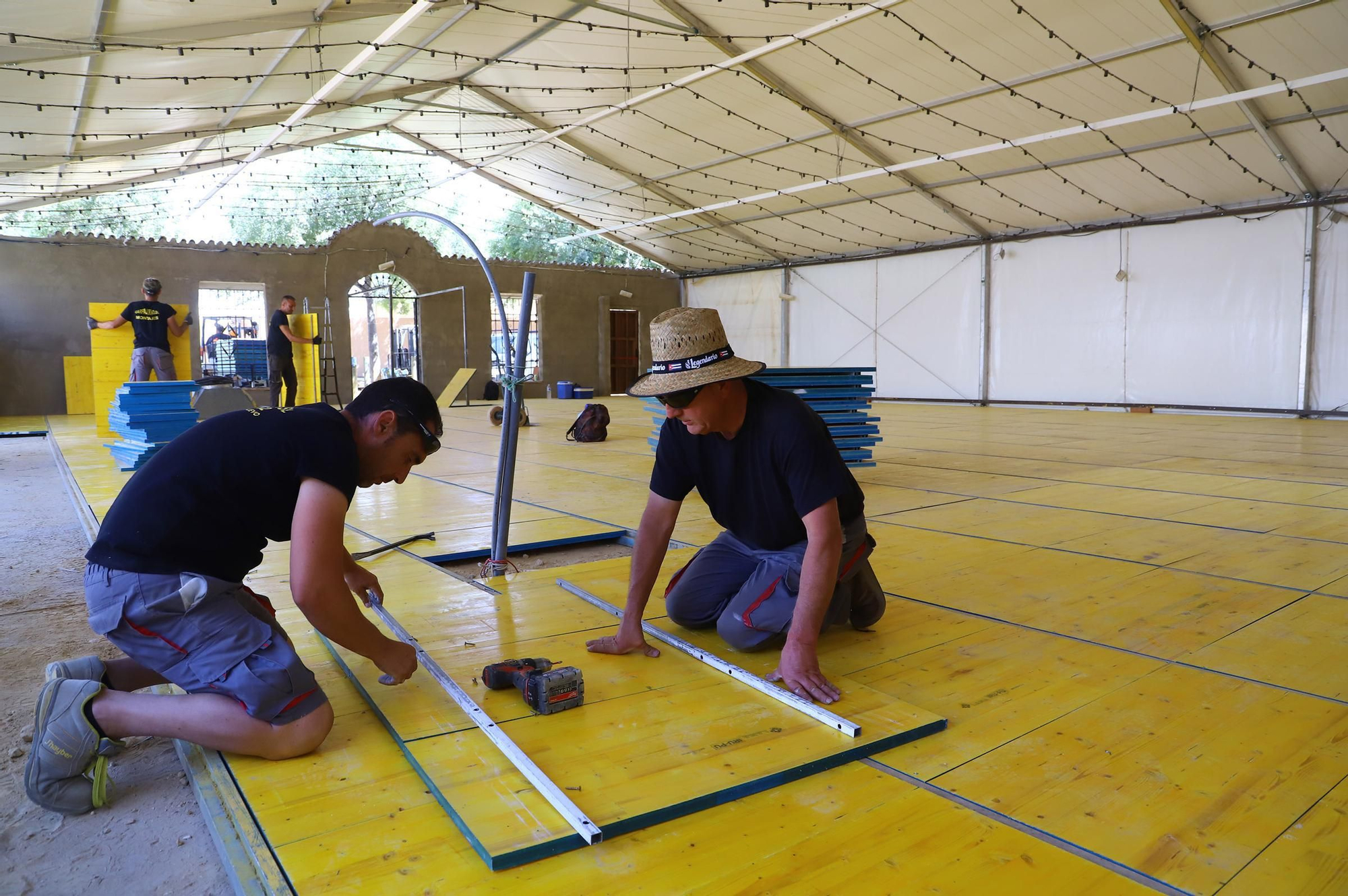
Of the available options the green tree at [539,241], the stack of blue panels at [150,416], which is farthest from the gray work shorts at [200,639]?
the green tree at [539,241]

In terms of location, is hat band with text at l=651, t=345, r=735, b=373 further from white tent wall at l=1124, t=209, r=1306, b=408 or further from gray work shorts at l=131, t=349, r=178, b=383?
white tent wall at l=1124, t=209, r=1306, b=408

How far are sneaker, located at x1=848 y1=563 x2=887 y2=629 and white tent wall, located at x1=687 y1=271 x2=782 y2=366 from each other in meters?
16.7

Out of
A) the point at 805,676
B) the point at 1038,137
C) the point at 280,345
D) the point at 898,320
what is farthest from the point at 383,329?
the point at 805,676

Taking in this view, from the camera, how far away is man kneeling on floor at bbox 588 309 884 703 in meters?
2.14

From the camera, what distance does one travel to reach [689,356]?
2.17m

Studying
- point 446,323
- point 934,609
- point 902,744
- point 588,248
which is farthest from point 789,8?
point 588,248

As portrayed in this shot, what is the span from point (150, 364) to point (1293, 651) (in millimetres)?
9327

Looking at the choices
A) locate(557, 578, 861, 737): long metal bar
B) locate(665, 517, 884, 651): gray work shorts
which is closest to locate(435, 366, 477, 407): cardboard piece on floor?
locate(557, 578, 861, 737): long metal bar

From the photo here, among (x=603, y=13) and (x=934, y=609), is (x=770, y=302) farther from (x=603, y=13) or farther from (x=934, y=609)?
(x=934, y=609)

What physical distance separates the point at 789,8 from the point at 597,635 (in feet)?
28.6

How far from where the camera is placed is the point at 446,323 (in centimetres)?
1792

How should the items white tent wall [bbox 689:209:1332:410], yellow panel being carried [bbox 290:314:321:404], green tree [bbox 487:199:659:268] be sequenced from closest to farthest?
1. white tent wall [bbox 689:209:1332:410]
2. yellow panel being carried [bbox 290:314:321:404]
3. green tree [bbox 487:199:659:268]

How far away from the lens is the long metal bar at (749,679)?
6.47ft

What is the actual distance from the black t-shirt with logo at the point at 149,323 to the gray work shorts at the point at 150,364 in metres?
0.05
